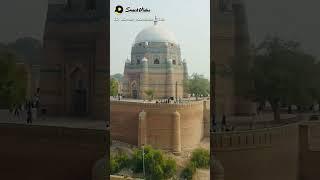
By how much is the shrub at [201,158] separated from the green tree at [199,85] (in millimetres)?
415

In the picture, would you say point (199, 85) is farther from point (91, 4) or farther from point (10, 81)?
point (10, 81)

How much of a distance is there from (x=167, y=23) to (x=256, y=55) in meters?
0.70

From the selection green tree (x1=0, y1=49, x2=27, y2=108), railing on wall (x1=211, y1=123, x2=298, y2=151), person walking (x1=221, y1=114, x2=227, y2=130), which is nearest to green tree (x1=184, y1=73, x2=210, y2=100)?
person walking (x1=221, y1=114, x2=227, y2=130)

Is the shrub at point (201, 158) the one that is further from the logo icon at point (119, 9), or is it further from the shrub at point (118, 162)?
the logo icon at point (119, 9)

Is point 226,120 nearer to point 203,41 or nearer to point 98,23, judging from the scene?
point 203,41

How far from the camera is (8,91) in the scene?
300 cm

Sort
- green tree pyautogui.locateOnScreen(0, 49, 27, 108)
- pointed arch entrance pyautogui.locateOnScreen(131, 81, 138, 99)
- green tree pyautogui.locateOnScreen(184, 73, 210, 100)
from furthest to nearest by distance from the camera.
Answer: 1. green tree pyautogui.locateOnScreen(0, 49, 27, 108)
2. pointed arch entrance pyautogui.locateOnScreen(131, 81, 138, 99)
3. green tree pyautogui.locateOnScreen(184, 73, 210, 100)

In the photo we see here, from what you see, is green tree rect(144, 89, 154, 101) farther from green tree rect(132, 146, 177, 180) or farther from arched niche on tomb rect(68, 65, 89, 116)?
arched niche on tomb rect(68, 65, 89, 116)

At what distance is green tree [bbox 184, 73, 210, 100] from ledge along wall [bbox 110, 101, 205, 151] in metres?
0.08

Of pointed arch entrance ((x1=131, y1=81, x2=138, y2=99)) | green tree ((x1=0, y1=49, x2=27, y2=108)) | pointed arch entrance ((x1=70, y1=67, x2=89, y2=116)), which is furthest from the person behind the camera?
green tree ((x1=0, y1=49, x2=27, y2=108))

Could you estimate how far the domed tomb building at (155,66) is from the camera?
2.61 metres

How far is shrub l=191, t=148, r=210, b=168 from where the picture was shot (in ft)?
8.60

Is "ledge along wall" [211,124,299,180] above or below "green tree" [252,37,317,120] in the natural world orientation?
below

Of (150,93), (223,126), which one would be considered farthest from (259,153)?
(150,93)
